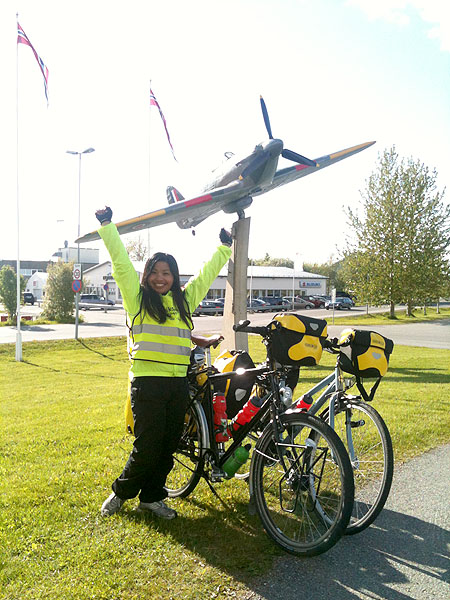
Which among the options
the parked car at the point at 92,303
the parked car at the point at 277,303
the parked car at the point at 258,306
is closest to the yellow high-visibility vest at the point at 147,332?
the parked car at the point at 258,306

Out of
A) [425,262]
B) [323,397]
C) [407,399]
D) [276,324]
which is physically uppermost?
[425,262]

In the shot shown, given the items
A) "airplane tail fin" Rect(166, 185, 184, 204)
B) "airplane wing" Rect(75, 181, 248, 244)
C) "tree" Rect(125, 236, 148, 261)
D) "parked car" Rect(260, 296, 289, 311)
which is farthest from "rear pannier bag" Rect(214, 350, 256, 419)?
"tree" Rect(125, 236, 148, 261)

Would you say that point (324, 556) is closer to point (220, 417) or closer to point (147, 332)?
point (220, 417)

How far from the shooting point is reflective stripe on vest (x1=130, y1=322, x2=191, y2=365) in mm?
3273

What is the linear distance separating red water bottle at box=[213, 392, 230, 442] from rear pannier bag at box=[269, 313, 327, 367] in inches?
25.0

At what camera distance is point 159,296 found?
11.2 ft

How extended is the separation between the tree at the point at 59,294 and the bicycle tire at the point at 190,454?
31.0 metres

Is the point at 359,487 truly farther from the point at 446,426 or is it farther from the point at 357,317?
the point at 357,317

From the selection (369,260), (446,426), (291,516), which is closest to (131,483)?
(291,516)

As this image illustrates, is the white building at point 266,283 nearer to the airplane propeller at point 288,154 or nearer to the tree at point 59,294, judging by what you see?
the tree at point 59,294

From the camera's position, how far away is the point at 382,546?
311 cm

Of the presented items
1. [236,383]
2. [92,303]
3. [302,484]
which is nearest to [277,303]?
[92,303]

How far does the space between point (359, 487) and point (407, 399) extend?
467 cm

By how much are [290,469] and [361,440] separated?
0.66 meters
